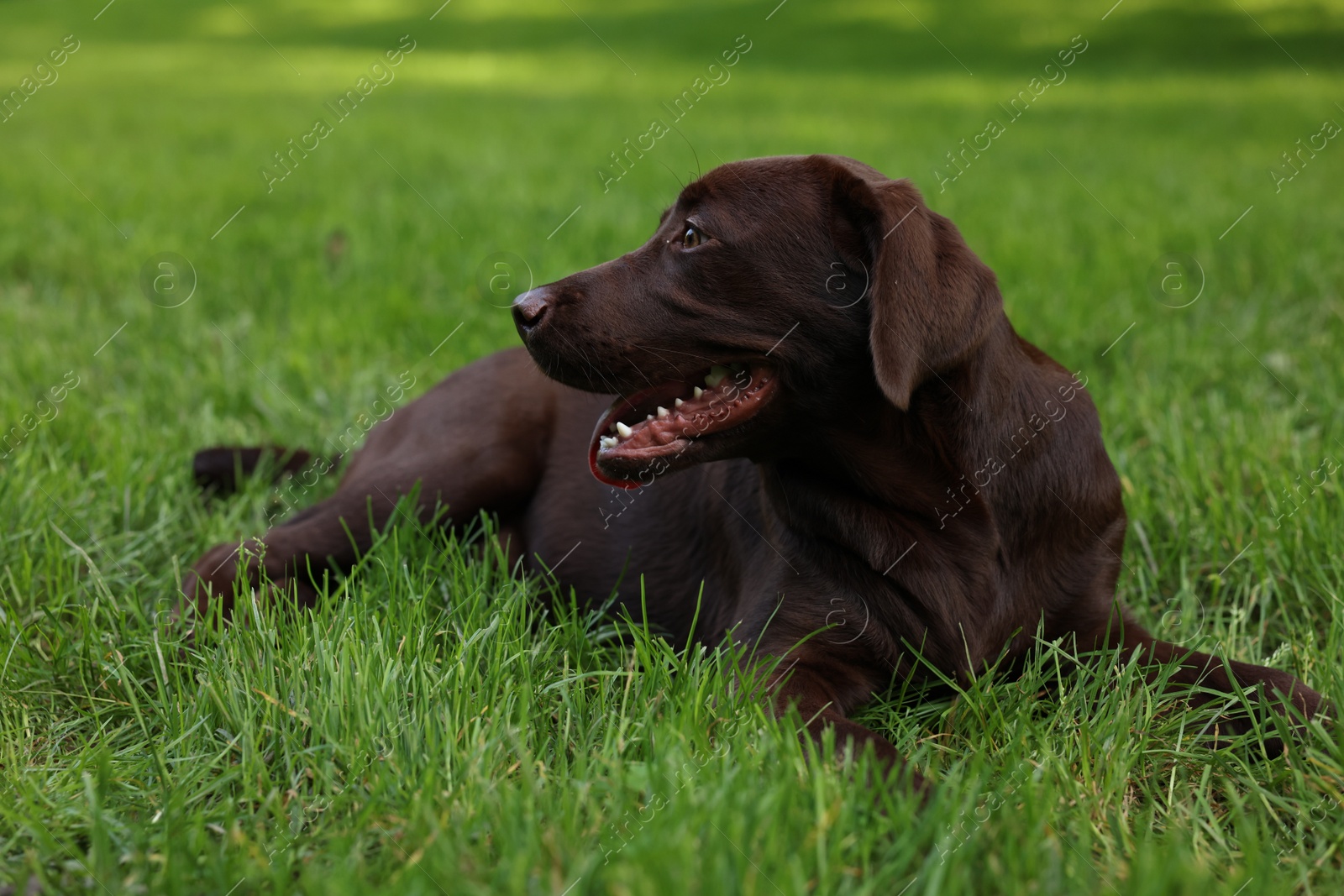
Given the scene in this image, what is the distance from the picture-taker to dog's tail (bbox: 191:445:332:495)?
10.8 ft

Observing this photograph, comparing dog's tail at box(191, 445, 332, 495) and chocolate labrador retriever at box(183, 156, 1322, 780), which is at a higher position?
dog's tail at box(191, 445, 332, 495)

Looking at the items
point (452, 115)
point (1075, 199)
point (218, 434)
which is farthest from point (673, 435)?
point (452, 115)

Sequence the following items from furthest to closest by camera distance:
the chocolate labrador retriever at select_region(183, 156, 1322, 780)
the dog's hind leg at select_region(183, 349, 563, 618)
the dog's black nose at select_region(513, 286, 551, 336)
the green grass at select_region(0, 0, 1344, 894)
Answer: the dog's hind leg at select_region(183, 349, 563, 618) → the dog's black nose at select_region(513, 286, 551, 336) → the chocolate labrador retriever at select_region(183, 156, 1322, 780) → the green grass at select_region(0, 0, 1344, 894)

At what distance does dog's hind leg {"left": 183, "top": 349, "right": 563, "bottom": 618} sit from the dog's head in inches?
28.9

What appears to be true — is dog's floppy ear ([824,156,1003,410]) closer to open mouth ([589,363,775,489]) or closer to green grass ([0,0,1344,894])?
open mouth ([589,363,775,489])

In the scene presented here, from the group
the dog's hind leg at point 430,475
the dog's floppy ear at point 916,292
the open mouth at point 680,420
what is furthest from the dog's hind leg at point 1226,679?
the dog's hind leg at point 430,475

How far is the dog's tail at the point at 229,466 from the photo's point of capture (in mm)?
3301

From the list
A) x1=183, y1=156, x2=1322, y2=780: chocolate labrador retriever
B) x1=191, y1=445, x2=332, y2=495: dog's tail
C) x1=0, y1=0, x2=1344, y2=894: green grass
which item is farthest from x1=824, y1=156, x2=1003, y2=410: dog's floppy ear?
x1=191, y1=445, x2=332, y2=495: dog's tail

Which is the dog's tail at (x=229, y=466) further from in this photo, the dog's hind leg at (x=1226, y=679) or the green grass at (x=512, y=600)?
the dog's hind leg at (x=1226, y=679)

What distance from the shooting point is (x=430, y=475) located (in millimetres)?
3008

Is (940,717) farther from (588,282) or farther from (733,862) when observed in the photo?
(588,282)

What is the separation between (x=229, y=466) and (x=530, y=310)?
145 centimetres

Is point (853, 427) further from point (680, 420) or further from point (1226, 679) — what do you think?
point (1226, 679)

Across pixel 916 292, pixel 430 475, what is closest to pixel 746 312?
pixel 916 292
